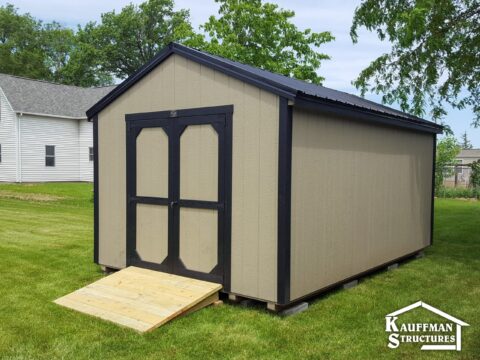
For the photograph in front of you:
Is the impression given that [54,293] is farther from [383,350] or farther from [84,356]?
[383,350]

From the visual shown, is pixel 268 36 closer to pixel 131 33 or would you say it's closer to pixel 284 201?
pixel 284 201

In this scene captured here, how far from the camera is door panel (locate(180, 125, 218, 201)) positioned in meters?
5.63

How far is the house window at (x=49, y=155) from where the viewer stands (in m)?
24.5

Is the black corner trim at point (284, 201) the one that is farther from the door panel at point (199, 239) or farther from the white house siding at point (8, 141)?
the white house siding at point (8, 141)

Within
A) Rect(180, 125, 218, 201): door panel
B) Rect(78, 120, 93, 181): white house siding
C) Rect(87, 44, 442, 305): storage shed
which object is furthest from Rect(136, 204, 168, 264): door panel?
Rect(78, 120, 93, 181): white house siding

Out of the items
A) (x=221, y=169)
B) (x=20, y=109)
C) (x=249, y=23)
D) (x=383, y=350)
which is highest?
(x=249, y=23)

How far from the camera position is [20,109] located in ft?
76.6

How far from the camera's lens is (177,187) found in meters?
5.96

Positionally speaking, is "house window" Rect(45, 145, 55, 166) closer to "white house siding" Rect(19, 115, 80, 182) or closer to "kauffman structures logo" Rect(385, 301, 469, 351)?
"white house siding" Rect(19, 115, 80, 182)

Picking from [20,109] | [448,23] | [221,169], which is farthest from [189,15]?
[221,169]

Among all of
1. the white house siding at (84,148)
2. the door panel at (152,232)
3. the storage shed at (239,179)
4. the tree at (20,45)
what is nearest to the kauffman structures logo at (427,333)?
the storage shed at (239,179)

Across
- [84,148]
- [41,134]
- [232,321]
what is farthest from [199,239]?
[84,148]

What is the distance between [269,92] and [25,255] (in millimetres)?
5357

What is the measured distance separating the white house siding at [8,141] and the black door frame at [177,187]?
19412 mm
